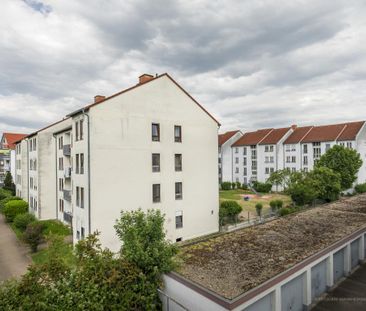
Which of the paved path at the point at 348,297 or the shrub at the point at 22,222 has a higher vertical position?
the shrub at the point at 22,222

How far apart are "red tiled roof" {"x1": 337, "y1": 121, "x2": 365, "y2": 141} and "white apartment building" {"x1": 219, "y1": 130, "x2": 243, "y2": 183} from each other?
25.1 m

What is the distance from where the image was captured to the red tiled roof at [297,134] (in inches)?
2232

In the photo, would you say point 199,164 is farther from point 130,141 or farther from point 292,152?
point 292,152

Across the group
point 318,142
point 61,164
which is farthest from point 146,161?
point 318,142

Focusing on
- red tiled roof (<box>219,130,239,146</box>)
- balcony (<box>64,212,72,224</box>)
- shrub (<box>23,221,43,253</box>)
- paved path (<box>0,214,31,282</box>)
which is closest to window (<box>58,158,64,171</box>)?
balcony (<box>64,212,72,224</box>)

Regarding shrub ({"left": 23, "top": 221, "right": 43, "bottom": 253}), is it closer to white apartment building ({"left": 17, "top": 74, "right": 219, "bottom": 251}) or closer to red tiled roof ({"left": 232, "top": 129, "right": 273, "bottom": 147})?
white apartment building ({"left": 17, "top": 74, "right": 219, "bottom": 251})

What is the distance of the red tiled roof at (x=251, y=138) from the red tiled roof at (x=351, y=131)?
54.3 feet

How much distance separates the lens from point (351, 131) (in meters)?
50.4

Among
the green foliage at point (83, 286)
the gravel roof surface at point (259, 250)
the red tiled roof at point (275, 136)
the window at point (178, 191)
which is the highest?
the red tiled roof at point (275, 136)

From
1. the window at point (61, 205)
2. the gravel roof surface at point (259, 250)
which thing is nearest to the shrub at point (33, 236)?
the window at point (61, 205)

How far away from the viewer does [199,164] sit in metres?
26.5

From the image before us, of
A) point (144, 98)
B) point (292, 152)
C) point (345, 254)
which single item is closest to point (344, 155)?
point (292, 152)

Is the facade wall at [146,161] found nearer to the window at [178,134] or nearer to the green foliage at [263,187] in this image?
the window at [178,134]

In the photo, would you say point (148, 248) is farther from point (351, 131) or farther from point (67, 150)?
point (351, 131)
